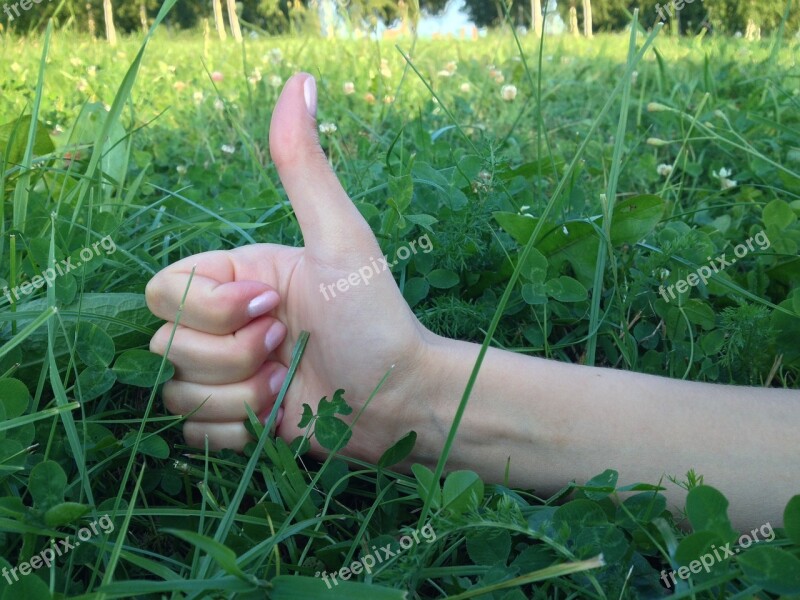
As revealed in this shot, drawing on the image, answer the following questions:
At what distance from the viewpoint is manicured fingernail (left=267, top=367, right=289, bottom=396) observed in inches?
41.0

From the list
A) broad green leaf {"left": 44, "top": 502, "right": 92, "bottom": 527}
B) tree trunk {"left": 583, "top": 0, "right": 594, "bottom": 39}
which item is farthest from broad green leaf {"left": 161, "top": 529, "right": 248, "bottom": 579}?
tree trunk {"left": 583, "top": 0, "right": 594, "bottom": 39}

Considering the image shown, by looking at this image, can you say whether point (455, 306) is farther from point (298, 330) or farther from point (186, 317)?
point (186, 317)

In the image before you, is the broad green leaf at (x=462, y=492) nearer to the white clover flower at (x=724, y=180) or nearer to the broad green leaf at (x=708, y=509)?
the broad green leaf at (x=708, y=509)

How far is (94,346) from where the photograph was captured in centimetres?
94

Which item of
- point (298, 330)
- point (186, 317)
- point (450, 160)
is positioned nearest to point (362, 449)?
point (298, 330)

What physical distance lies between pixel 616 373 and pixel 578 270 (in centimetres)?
30

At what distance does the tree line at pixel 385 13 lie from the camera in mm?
2273

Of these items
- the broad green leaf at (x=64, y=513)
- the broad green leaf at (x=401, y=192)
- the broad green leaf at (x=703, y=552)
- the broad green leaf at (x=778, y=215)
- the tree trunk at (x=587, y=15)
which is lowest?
the broad green leaf at (x=703, y=552)

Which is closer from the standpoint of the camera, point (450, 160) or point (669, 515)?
point (669, 515)

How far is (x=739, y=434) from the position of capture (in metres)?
0.89

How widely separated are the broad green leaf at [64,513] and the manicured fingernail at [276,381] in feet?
1.18

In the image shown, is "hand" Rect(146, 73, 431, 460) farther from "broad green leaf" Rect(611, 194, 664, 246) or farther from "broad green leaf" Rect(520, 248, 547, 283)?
"broad green leaf" Rect(611, 194, 664, 246)

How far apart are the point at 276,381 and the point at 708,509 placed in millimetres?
627

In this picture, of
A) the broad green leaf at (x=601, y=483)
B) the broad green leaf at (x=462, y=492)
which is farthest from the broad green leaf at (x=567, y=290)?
the broad green leaf at (x=462, y=492)
